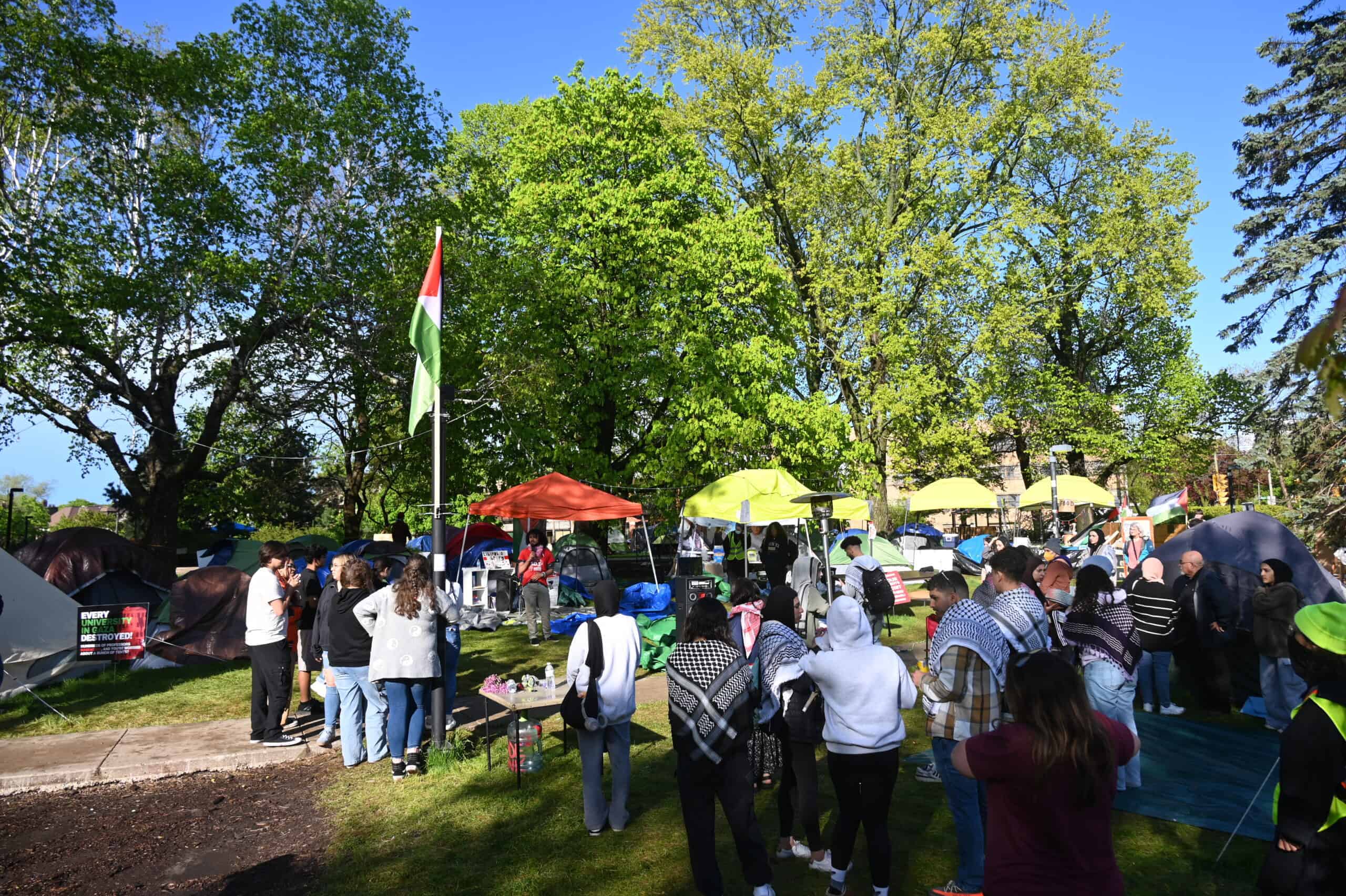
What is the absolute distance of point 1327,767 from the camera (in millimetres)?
3020

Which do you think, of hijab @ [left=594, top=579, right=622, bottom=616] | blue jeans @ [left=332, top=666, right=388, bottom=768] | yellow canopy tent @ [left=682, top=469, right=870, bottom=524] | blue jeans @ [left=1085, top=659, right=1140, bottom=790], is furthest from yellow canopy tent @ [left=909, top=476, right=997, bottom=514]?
hijab @ [left=594, top=579, right=622, bottom=616]

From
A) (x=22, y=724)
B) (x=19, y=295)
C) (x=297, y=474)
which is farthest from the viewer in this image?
(x=297, y=474)

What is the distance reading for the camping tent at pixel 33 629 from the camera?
35.7 ft

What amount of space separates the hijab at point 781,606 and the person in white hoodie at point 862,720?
4.66 ft

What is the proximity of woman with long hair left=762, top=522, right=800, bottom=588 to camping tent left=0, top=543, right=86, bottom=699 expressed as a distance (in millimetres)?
8966

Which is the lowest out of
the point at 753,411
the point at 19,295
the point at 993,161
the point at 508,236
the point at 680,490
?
the point at 680,490

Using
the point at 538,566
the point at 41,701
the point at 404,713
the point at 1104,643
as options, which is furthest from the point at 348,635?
the point at 538,566

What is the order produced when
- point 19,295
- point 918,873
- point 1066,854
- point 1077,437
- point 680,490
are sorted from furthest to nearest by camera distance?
point 1077,437 → point 680,490 → point 19,295 → point 918,873 → point 1066,854

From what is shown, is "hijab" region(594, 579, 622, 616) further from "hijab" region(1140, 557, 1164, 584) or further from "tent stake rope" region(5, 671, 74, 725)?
"tent stake rope" region(5, 671, 74, 725)

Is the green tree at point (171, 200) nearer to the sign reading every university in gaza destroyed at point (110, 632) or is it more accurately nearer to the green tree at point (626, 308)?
the green tree at point (626, 308)

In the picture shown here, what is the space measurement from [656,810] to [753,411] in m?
16.7

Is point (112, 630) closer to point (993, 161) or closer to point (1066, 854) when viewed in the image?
point (1066, 854)

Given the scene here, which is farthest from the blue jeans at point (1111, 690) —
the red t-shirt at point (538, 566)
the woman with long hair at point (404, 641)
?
the red t-shirt at point (538, 566)

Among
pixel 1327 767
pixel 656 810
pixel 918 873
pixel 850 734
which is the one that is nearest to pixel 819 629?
pixel 656 810
